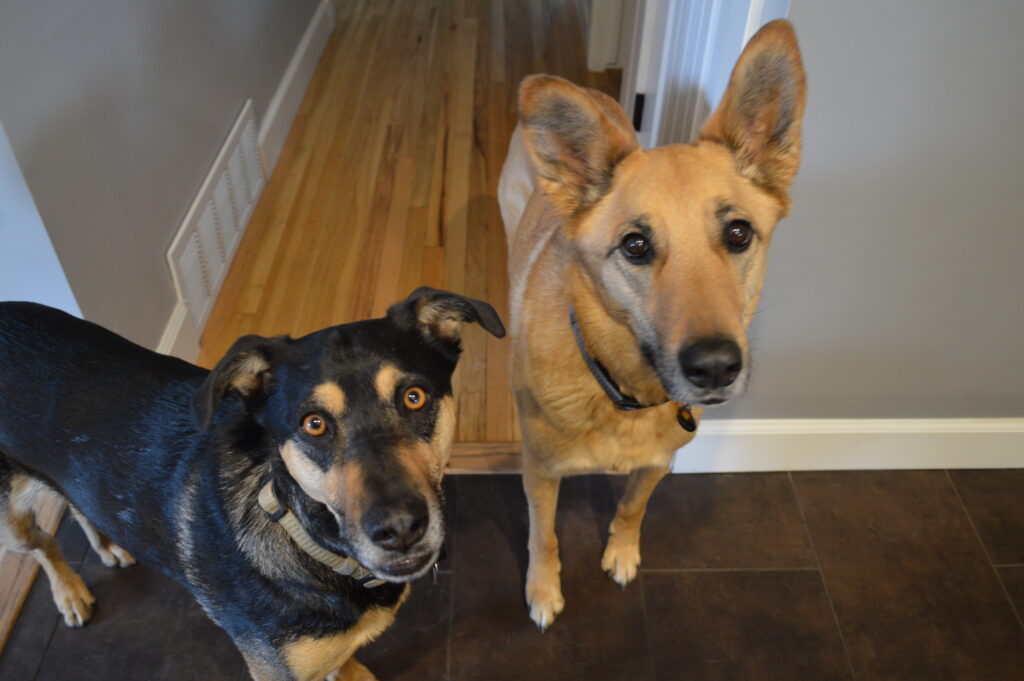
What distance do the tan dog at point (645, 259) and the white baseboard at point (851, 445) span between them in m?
0.71

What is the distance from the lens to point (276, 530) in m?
1.64

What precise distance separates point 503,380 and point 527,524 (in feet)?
2.24

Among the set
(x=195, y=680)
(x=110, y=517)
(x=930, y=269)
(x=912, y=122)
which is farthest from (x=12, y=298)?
(x=930, y=269)

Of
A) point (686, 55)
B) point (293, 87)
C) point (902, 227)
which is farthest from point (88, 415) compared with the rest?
point (293, 87)

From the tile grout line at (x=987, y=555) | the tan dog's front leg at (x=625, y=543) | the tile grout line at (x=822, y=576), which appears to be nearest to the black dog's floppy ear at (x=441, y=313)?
the tan dog's front leg at (x=625, y=543)

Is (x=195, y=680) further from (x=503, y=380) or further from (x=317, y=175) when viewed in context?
(x=317, y=175)

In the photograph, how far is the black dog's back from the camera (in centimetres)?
171

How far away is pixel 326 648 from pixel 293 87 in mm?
3703

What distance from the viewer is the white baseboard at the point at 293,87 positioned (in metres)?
4.01

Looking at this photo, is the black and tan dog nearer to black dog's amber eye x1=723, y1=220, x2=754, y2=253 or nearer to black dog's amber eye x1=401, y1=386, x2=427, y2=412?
black dog's amber eye x1=401, y1=386, x2=427, y2=412

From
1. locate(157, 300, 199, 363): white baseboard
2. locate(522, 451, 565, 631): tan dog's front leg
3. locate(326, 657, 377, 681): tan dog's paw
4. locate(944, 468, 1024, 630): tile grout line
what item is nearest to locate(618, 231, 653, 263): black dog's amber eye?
locate(522, 451, 565, 631): tan dog's front leg

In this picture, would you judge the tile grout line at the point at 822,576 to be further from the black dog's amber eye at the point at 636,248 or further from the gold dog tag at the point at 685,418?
the black dog's amber eye at the point at 636,248

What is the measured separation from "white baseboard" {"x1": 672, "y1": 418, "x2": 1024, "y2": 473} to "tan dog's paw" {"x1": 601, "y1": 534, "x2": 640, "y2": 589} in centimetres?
41

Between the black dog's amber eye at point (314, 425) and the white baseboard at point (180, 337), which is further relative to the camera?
the white baseboard at point (180, 337)
